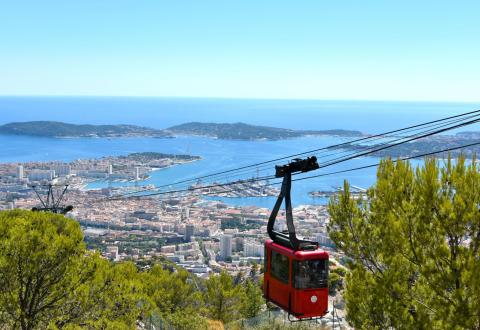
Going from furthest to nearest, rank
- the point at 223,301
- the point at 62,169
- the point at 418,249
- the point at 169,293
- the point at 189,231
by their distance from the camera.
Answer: the point at 62,169
the point at 189,231
the point at 169,293
the point at 223,301
the point at 418,249

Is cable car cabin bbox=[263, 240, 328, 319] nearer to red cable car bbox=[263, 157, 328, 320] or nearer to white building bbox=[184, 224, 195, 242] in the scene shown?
red cable car bbox=[263, 157, 328, 320]

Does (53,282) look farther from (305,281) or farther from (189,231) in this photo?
(189,231)

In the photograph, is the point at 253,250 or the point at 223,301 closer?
the point at 223,301

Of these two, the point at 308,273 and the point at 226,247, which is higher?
the point at 308,273

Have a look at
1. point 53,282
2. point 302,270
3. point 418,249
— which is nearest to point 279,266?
point 302,270

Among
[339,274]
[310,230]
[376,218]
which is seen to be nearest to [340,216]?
[376,218]

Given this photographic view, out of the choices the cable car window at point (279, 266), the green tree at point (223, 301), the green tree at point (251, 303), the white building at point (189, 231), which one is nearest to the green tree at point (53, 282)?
the cable car window at point (279, 266)

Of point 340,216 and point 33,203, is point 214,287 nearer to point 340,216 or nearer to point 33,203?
point 340,216
